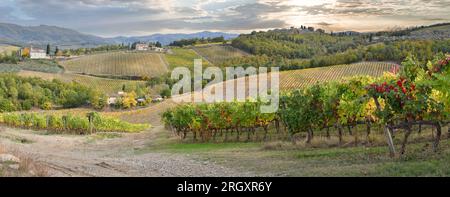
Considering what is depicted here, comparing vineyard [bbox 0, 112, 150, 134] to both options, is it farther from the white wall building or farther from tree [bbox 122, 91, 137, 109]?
the white wall building

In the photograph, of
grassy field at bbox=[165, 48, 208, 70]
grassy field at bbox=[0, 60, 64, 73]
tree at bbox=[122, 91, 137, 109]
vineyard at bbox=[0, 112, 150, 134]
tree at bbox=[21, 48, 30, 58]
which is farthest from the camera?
tree at bbox=[21, 48, 30, 58]

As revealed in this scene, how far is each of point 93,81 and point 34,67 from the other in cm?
2442

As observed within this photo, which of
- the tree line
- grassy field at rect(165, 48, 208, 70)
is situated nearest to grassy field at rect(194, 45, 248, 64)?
grassy field at rect(165, 48, 208, 70)

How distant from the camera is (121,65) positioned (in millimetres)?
150750

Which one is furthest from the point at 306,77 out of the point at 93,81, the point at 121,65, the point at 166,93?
the point at 121,65

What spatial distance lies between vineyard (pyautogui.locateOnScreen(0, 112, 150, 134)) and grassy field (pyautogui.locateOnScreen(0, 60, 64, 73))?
73328mm

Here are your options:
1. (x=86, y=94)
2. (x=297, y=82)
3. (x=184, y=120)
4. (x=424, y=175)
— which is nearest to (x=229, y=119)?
(x=184, y=120)

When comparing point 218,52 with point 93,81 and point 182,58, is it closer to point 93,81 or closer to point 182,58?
point 182,58

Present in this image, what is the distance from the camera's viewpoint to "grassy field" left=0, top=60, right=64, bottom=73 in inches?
5300

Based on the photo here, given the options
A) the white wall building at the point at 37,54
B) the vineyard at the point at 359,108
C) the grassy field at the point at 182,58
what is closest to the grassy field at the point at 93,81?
the grassy field at the point at 182,58

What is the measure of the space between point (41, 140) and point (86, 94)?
240 feet

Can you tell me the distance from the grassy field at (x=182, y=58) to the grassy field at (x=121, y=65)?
2.92 m

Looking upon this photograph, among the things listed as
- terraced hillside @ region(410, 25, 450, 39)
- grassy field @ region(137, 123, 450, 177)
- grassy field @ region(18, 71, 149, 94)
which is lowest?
grassy field @ region(18, 71, 149, 94)
